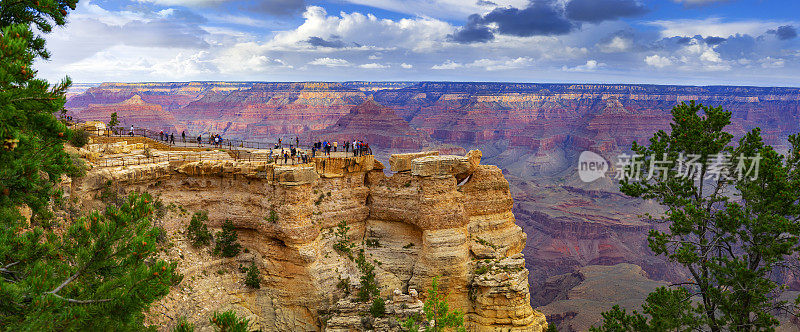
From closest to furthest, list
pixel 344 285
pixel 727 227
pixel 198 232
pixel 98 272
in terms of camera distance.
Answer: pixel 98 272, pixel 727 227, pixel 198 232, pixel 344 285

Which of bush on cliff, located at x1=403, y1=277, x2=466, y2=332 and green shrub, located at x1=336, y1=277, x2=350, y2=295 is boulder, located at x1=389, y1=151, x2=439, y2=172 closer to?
bush on cliff, located at x1=403, y1=277, x2=466, y2=332

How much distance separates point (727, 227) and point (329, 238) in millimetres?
23128

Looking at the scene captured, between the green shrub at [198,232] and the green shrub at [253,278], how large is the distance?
3.42 meters

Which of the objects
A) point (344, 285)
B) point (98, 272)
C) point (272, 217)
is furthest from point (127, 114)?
point (98, 272)

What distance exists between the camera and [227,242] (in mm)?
32844

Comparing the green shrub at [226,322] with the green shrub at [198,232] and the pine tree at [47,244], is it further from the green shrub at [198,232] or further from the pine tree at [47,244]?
the green shrub at [198,232]

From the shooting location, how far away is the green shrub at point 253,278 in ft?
105

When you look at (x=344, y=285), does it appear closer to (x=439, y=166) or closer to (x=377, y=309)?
(x=377, y=309)

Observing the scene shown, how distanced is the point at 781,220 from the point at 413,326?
61.2 feet

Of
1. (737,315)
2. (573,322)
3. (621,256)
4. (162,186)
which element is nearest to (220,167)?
(162,186)

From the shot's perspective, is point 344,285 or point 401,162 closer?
point 344,285

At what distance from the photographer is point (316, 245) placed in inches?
1278

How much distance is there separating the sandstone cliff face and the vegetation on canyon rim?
10837mm

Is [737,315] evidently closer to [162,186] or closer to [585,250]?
[162,186]
